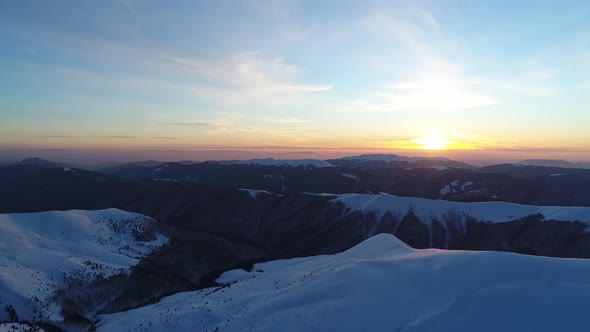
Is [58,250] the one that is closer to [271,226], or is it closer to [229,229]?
[229,229]

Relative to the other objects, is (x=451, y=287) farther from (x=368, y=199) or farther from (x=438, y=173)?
(x=438, y=173)

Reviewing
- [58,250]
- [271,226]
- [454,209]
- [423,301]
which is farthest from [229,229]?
[423,301]

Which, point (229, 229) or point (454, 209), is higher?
point (454, 209)

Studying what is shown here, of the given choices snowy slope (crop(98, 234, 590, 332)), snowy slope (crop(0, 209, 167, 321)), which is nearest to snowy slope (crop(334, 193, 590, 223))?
snowy slope (crop(0, 209, 167, 321))

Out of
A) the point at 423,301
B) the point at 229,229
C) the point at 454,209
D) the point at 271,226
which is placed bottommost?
the point at 229,229

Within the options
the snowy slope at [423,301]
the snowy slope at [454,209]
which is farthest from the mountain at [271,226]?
the snowy slope at [423,301]

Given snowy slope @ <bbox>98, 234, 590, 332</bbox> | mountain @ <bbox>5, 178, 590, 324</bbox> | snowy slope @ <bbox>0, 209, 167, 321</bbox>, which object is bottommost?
mountain @ <bbox>5, 178, 590, 324</bbox>

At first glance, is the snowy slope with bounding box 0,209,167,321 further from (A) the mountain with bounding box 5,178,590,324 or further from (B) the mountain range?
(A) the mountain with bounding box 5,178,590,324
